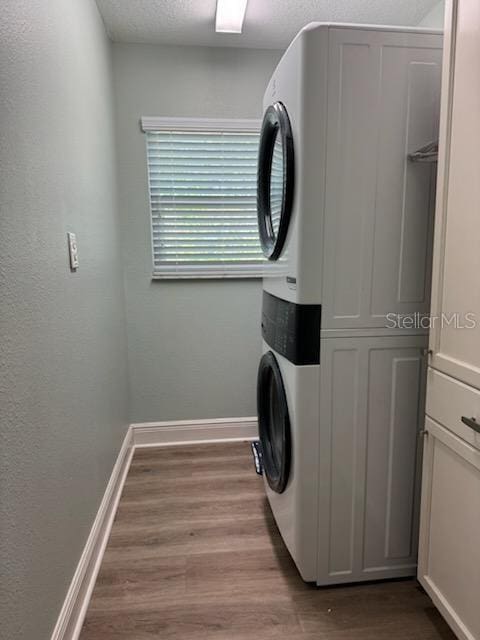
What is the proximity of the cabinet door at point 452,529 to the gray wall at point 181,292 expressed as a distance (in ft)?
4.82

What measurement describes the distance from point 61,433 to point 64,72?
123 cm

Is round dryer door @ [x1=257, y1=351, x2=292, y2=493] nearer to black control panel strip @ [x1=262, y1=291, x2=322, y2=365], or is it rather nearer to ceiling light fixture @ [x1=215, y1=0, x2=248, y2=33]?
black control panel strip @ [x1=262, y1=291, x2=322, y2=365]

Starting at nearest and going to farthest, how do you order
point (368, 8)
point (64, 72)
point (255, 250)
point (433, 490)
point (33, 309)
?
1. point (33, 309)
2. point (433, 490)
3. point (64, 72)
4. point (368, 8)
5. point (255, 250)

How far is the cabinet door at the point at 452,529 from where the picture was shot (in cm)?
104

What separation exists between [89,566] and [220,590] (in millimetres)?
497

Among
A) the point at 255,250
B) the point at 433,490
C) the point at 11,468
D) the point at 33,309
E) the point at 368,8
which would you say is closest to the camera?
the point at 11,468

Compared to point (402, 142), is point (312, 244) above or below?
below

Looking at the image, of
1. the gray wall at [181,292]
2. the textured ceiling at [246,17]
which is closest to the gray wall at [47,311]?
the textured ceiling at [246,17]

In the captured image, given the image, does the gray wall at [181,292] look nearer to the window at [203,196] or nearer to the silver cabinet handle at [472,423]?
the window at [203,196]

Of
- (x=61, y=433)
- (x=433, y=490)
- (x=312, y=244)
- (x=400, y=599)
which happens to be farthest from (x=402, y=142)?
(x=400, y=599)

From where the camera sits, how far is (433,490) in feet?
4.01

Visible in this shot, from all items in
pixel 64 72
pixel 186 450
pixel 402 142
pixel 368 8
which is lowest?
pixel 186 450

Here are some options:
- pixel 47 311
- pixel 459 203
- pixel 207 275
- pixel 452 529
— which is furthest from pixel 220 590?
pixel 207 275

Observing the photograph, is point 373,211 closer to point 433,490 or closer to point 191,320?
point 433,490
